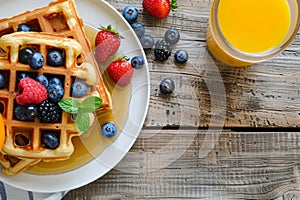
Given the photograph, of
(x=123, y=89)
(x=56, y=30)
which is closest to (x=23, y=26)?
(x=56, y=30)

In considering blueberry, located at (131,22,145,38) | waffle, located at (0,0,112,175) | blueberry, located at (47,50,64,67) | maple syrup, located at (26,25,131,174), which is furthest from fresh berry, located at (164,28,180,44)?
blueberry, located at (47,50,64,67)

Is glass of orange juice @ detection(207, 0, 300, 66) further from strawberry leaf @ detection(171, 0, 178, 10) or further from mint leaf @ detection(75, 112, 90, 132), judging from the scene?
mint leaf @ detection(75, 112, 90, 132)

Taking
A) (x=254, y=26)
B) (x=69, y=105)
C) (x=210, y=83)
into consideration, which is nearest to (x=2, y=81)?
(x=69, y=105)

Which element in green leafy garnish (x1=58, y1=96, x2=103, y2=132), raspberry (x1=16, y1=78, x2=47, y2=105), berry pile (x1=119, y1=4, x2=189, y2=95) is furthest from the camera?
berry pile (x1=119, y1=4, x2=189, y2=95)

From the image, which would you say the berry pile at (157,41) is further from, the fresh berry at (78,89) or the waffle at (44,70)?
the fresh berry at (78,89)

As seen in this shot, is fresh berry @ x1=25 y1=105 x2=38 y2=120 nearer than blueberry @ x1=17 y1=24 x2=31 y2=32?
Yes

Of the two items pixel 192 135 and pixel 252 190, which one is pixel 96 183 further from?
pixel 252 190
